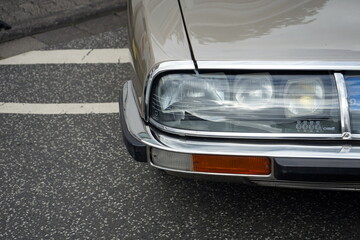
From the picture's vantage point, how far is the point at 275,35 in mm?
2533

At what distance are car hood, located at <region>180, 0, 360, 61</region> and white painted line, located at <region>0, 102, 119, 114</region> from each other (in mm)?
1364

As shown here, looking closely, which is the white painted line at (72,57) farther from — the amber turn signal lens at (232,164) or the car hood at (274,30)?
the amber turn signal lens at (232,164)

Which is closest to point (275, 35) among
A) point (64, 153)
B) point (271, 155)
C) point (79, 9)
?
point (271, 155)

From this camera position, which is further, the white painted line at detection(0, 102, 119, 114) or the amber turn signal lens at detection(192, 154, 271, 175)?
the white painted line at detection(0, 102, 119, 114)

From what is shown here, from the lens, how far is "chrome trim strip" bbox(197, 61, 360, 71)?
239 centimetres

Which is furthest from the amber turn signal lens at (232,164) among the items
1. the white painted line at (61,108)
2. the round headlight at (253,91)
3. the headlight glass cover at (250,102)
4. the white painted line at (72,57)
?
the white painted line at (72,57)

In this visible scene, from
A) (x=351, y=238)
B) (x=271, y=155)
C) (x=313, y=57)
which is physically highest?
(x=313, y=57)

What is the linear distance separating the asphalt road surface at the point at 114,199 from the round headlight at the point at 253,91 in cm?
74

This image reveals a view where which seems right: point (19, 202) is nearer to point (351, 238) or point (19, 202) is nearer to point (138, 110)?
point (138, 110)

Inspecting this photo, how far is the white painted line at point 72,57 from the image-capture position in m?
4.63

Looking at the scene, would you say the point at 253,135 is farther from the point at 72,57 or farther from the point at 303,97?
the point at 72,57

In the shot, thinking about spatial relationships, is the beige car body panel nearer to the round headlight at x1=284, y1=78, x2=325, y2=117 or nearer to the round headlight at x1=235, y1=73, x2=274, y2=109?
the round headlight at x1=235, y1=73, x2=274, y2=109

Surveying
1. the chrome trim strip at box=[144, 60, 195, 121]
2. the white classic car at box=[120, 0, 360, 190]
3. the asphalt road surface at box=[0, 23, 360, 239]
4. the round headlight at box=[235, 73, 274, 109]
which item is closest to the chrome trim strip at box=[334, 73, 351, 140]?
the white classic car at box=[120, 0, 360, 190]

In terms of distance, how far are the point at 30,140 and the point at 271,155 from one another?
1809 mm
